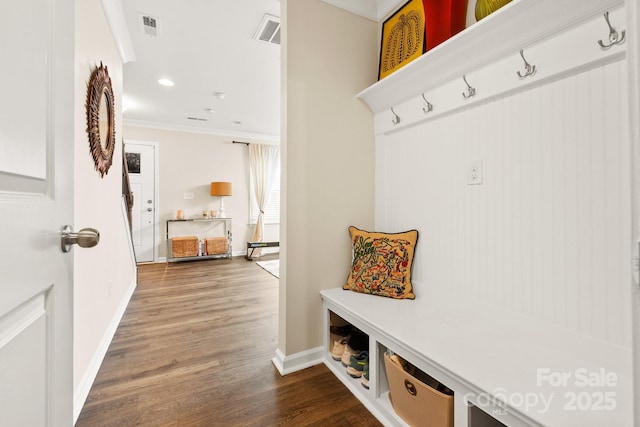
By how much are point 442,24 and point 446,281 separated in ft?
4.57

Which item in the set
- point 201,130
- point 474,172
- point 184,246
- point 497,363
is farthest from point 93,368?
point 201,130

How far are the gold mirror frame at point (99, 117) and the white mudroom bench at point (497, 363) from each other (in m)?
1.81

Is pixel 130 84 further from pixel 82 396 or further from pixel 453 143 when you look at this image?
pixel 453 143

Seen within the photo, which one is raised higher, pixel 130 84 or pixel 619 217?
pixel 130 84

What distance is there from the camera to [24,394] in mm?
483

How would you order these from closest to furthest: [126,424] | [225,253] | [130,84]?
[126,424]
[130,84]
[225,253]

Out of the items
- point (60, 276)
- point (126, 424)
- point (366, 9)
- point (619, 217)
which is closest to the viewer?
point (60, 276)

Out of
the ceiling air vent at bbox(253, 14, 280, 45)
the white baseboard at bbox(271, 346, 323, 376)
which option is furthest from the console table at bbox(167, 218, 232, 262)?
the white baseboard at bbox(271, 346, 323, 376)

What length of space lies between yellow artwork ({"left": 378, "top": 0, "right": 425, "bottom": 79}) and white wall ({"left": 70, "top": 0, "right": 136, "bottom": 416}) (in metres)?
1.72

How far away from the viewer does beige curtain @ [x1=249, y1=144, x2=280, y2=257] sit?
19.2 ft

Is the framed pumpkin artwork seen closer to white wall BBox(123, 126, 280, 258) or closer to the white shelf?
the white shelf

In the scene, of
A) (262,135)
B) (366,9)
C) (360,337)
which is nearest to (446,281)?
(360,337)

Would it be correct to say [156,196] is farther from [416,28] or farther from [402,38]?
[416,28]

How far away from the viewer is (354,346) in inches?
69.5
